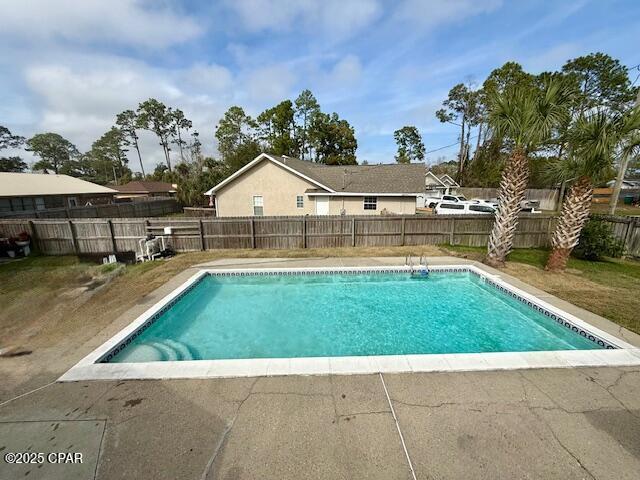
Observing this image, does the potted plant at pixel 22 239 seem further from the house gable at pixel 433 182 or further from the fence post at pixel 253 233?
the house gable at pixel 433 182

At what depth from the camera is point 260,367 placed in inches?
188

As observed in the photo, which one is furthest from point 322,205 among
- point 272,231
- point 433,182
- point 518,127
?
point 433,182

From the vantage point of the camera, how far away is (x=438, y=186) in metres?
37.4

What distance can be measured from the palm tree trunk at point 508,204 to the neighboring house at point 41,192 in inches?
1399

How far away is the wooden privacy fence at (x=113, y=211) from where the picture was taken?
16.5 meters

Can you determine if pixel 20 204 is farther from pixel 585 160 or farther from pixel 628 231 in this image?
pixel 628 231

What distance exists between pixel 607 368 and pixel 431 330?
338 centimetres

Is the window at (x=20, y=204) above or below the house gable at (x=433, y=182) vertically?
below

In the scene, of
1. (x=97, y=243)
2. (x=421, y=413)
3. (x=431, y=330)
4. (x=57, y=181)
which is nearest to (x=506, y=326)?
(x=431, y=330)

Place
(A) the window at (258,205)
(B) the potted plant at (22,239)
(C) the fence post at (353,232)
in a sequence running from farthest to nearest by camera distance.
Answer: (A) the window at (258,205) < (C) the fence post at (353,232) < (B) the potted plant at (22,239)

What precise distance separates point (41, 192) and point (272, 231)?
86.8 ft

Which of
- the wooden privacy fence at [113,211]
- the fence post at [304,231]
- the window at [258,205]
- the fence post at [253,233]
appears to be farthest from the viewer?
the window at [258,205]

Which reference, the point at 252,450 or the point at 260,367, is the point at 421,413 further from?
the point at 260,367

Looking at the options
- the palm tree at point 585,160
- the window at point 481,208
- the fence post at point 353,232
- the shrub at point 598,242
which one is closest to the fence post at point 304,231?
the fence post at point 353,232
